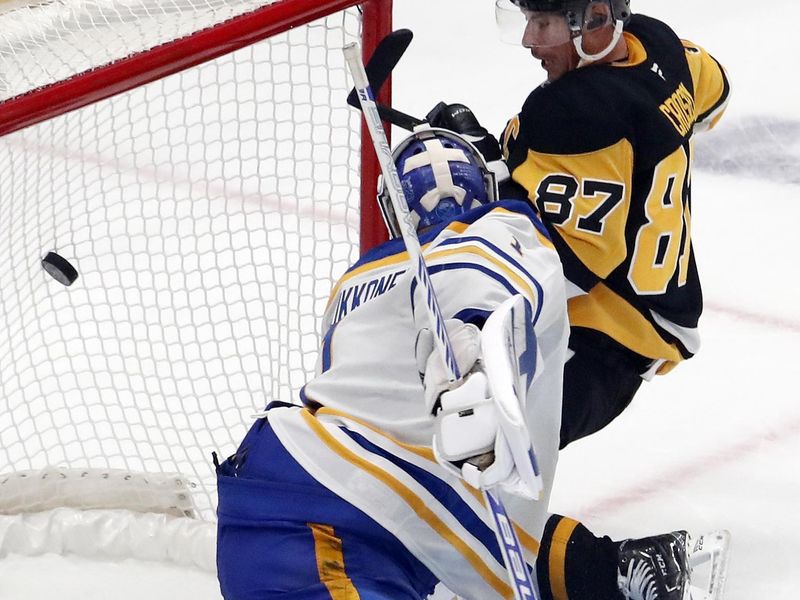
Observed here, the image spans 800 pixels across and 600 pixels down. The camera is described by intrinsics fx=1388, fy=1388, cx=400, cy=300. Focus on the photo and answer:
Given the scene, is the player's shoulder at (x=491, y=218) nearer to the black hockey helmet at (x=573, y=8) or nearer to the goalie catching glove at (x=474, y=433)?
the goalie catching glove at (x=474, y=433)

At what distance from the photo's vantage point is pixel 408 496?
182 centimetres

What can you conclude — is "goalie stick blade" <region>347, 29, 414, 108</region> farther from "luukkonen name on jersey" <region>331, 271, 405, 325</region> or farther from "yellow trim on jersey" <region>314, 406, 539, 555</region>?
"yellow trim on jersey" <region>314, 406, 539, 555</region>

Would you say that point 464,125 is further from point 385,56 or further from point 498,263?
point 498,263

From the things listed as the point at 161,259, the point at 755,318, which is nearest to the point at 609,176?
the point at 755,318

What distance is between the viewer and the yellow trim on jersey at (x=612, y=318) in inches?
98.6

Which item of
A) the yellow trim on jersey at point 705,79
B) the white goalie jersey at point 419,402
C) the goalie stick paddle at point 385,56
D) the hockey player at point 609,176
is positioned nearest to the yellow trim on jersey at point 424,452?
the white goalie jersey at point 419,402

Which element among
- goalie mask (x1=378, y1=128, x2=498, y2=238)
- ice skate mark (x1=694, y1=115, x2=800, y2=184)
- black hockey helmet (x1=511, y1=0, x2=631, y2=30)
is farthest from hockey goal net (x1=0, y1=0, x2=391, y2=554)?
ice skate mark (x1=694, y1=115, x2=800, y2=184)

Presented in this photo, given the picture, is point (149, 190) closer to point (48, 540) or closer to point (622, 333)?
point (48, 540)

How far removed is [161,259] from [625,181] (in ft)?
5.17

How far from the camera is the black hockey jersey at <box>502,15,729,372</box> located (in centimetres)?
234

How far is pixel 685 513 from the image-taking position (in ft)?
9.33

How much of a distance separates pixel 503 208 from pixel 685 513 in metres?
1.19

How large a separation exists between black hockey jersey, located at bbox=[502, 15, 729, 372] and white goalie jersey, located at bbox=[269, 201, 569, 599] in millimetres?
450

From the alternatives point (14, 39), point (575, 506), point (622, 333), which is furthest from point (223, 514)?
point (14, 39)
